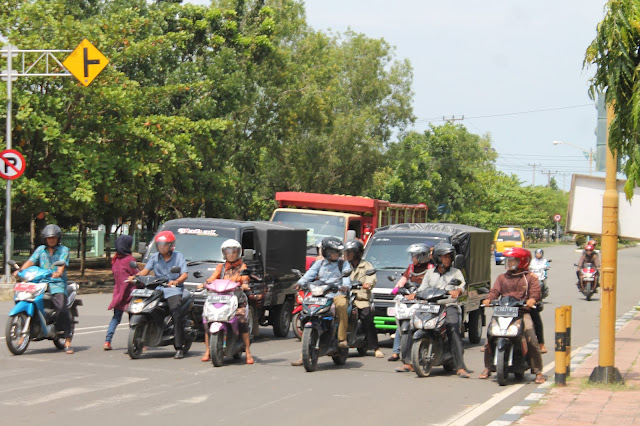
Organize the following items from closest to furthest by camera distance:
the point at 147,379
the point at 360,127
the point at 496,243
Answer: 1. the point at 147,379
2. the point at 496,243
3. the point at 360,127

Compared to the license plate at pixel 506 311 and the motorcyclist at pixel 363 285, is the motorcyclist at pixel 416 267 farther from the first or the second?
the license plate at pixel 506 311

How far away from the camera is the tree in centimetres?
972

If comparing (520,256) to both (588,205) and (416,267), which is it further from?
(416,267)

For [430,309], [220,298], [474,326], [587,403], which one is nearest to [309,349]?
[220,298]

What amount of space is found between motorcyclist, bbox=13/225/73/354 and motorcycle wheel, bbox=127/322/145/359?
3.67 ft

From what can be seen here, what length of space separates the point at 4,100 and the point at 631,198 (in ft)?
60.0

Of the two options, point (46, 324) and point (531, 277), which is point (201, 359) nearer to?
point (46, 324)

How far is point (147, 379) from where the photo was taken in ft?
35.2

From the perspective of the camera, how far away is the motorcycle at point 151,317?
12.3m

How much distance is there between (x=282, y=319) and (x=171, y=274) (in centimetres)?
409

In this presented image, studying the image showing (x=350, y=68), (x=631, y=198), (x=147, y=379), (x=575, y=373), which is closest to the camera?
(x=631, y=198)

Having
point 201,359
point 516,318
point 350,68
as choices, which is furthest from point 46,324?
point 350,68

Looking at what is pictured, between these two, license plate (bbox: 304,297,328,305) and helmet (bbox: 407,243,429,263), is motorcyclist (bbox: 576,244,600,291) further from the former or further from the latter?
license plate (bbox: 304,297,328,305)

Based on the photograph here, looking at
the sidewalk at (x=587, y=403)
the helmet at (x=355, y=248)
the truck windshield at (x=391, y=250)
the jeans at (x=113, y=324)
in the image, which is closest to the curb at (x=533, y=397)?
the sidewalk at (x=587, y=403)
